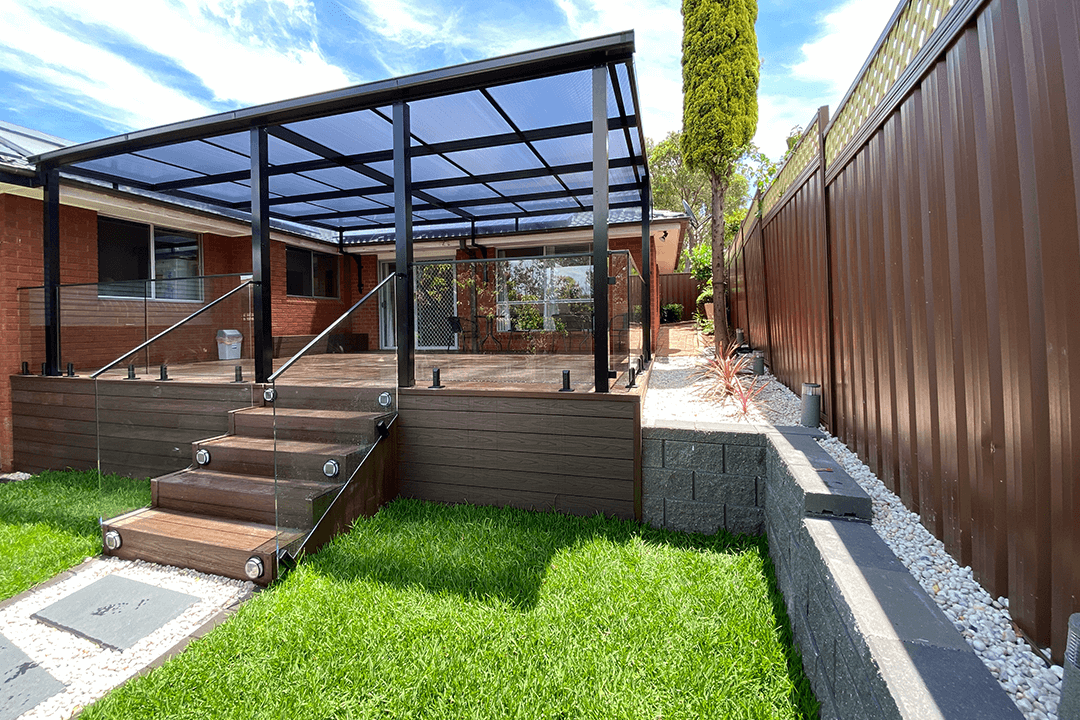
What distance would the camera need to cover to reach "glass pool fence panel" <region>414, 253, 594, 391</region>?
3.95 meters

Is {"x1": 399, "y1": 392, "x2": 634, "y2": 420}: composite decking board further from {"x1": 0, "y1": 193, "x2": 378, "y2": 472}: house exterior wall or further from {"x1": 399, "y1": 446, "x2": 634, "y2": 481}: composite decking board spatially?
{"x1": 0, "y1": 193, "x2": 378, "y2": 472}: house exterior wall

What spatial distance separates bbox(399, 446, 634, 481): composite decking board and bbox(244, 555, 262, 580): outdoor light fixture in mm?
1288

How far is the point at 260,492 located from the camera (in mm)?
3422

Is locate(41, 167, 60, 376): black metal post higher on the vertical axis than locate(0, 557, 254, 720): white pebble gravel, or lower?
higher

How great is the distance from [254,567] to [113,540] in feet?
4.30

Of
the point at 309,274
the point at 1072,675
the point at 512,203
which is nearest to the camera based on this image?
the point at 1072,675

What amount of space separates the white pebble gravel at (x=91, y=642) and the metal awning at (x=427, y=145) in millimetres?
3713

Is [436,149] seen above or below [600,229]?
above

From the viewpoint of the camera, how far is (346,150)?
17.3 ft

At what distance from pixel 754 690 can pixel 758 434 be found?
168 cm

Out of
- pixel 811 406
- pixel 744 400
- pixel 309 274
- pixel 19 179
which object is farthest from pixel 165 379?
pixel 309 274

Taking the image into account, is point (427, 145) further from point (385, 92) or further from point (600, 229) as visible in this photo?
point (600, 229)

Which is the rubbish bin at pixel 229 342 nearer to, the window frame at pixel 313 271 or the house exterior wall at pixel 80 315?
the house exterior wall at pixel 80 315

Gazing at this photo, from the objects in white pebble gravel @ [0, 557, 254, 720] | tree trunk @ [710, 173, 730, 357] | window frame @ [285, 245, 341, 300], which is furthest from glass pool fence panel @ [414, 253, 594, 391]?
window frame @ [285, 245, 341, 300]
